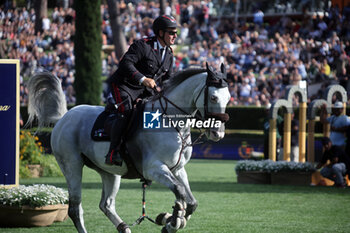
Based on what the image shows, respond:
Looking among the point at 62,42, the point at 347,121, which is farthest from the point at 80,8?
the point at 347,121

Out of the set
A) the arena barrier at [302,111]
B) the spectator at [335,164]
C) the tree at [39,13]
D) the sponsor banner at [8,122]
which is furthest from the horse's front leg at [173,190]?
the tree at [39,13]

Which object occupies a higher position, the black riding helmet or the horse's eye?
the black riding helmet

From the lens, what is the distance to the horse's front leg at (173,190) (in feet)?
22.0

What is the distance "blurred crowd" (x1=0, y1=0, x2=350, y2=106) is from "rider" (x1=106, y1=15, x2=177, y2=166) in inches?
615

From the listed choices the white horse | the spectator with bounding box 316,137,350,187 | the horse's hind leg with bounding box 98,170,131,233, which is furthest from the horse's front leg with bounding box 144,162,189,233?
the spectator with bounding box 316,137,350,187

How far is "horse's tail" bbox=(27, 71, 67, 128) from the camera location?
920 cm

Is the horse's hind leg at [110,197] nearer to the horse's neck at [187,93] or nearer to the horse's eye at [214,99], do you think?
the horse's neck at [187,93]

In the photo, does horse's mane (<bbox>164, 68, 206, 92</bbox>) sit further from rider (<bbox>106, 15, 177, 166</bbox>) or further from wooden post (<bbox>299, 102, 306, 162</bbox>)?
wooden post (<bbox>299, 102, 306, 162</bbox>)

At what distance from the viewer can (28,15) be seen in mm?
33625

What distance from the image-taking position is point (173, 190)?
6.77 m

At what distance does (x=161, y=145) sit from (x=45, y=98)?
9.56 feet

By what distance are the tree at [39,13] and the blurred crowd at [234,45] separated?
32cm

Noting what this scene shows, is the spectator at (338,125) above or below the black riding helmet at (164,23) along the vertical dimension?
below

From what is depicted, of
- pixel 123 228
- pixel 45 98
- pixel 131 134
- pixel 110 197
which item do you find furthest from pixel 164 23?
pixel 45 98
